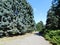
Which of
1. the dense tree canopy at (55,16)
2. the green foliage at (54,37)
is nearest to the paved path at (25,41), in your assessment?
the green foliage at (54,37)

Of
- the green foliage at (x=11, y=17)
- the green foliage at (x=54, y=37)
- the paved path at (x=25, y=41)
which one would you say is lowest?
the paved path at (x=25, y=41)

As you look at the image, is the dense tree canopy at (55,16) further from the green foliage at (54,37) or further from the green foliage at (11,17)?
the green foliage at (54,37)

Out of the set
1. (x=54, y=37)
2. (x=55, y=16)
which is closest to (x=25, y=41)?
(x=54, y=37)

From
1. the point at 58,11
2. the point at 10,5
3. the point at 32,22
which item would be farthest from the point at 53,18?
the point at 10,5

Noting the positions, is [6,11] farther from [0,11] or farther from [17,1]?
[17,1]

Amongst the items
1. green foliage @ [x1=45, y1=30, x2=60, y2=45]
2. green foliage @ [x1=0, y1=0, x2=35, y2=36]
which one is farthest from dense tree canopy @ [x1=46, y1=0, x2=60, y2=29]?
green foliage @ [x1=45, y1=30, x2=60, y2=45]

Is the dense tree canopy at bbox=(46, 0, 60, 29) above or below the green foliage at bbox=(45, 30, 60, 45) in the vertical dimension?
above

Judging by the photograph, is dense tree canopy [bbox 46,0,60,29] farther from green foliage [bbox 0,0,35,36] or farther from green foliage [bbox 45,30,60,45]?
green foliage [bbox 45,30,60,45]

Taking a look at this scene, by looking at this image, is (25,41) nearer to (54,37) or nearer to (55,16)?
(54,37)

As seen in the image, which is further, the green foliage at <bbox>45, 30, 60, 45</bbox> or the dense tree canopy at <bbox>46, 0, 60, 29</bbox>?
the dense tree canopy at <bbox>46, 0, 60, 29</bbox>

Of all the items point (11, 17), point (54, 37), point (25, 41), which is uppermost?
point (11, 17)

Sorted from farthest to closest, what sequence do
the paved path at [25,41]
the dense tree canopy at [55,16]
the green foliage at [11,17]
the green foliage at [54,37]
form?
the dense tree canopy at [55,16] < the green foliage at [11,17] < the paved path at [25,41] < the green foliage at [54,37]

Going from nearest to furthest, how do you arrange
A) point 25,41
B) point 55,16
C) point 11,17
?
point 25,41 → point 11,17 → point 55,16

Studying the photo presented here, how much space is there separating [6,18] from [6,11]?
4.50 ft
